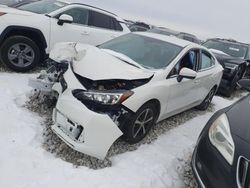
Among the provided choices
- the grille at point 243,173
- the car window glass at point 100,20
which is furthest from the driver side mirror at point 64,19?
the grille at point 243,173

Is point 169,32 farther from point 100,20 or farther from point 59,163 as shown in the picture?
point 59,163

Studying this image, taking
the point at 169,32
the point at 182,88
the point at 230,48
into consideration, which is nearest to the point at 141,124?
the point at 182,88

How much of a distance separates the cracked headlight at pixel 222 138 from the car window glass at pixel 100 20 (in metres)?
4.96

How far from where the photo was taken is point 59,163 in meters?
3.77

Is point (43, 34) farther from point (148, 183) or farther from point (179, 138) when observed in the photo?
point (148, 183)

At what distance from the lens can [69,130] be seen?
391 centimetres

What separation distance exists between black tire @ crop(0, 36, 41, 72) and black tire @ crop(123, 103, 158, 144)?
318 centimetres

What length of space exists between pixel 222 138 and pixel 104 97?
1.53 m

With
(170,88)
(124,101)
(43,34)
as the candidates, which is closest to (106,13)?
(43,34)

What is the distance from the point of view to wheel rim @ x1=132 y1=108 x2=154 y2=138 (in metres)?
4.36

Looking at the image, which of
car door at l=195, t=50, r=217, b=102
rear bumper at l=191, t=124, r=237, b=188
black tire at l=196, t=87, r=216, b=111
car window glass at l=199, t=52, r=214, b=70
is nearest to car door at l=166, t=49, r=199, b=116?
car door at l=195, t=50, r=217, b=102

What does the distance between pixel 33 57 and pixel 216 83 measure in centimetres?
406

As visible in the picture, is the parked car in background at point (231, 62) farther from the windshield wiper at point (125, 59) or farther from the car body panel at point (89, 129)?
the car body panel at point (89, 129)

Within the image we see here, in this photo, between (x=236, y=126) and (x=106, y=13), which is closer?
(x=236, y=126)
